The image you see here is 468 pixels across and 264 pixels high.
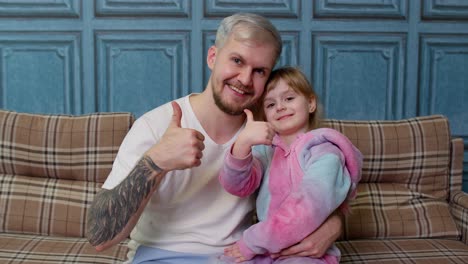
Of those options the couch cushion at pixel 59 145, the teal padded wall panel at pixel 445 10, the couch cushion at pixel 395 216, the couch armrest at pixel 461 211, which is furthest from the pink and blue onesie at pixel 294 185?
the teal padded wall panel at pixel 445 10

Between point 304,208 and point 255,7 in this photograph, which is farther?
point 255,7

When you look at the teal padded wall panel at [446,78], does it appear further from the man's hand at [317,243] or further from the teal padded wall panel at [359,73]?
the man's hand at [317,243]

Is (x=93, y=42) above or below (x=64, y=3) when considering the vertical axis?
below

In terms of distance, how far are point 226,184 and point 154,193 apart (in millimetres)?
209

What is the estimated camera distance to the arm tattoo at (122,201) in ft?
4.48

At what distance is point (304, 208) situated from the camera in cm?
137

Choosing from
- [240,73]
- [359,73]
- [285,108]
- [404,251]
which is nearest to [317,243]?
[285,108]

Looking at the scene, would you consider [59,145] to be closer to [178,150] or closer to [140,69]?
[140,69]

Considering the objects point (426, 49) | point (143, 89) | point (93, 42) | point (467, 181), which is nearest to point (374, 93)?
point (426, 49)

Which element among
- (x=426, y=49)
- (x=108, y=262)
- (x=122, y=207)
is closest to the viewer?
(x=122, y=207)

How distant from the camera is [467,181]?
2.77 m

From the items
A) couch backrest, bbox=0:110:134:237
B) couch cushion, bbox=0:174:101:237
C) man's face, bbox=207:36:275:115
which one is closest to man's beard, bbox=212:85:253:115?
man's face, bbox=207:36:275:115

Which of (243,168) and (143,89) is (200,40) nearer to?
(143,89)

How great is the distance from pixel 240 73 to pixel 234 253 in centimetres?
50
